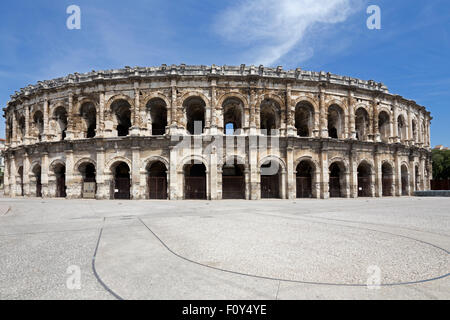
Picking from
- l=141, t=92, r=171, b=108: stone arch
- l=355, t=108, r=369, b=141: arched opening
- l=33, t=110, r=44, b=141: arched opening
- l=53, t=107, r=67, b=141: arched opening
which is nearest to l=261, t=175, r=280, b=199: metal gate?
l=355, t=108, r=369, b=141: arched opening

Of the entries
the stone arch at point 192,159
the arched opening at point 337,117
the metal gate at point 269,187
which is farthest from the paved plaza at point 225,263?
the arched opening at point 337,117

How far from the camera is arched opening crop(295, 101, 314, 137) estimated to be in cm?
1859

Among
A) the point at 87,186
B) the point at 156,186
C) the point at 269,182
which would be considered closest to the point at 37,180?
the point at 87,186

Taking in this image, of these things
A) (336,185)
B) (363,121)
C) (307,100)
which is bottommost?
(336,185)

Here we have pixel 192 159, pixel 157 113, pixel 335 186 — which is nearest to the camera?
pixel 192 159

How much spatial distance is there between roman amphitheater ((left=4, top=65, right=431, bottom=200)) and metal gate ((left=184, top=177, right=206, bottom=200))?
0.07m

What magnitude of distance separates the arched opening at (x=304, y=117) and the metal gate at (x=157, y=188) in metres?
11.8

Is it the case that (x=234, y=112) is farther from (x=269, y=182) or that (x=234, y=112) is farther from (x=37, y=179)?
(x=37, y=179)

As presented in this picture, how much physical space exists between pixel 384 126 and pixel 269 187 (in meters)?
12.4

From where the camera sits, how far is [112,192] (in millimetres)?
17516

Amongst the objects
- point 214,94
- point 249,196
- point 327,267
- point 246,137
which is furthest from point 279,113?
point 327,267

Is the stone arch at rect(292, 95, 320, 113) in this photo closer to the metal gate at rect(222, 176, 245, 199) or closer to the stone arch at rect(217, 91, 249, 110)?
the stone arch at rect(217, 91, 249, 110)

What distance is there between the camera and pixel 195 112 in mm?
20344
